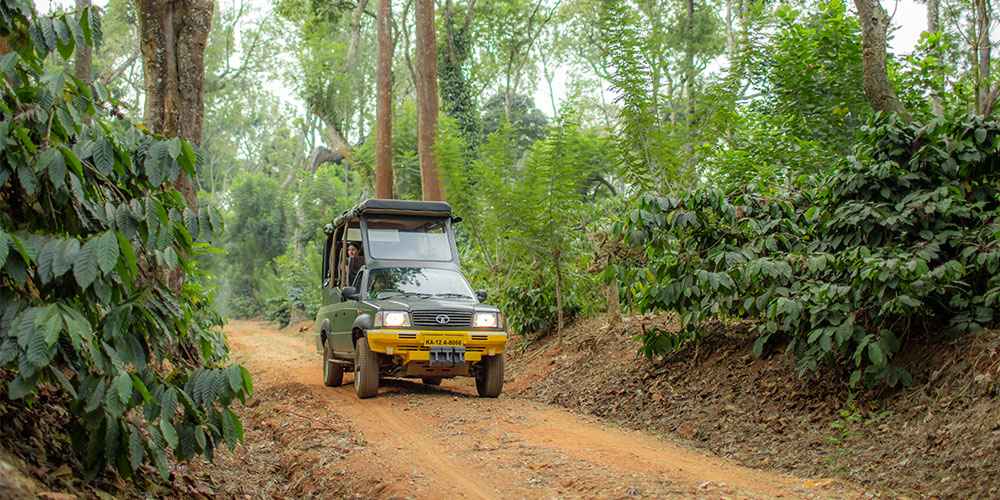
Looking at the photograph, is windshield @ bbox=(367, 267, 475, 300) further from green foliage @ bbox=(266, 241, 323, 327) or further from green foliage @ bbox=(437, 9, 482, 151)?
green foliage @ bbox=(266, 241, 323, 327)

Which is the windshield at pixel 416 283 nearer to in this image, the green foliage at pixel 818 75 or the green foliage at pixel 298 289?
the green foliage at pixel 818 75

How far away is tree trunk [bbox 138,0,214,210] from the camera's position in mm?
7996

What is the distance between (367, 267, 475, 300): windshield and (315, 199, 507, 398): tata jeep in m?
0.01

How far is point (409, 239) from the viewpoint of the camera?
38.1 ft

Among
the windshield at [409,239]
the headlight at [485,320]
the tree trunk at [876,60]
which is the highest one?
the tree trunk at [876,60]

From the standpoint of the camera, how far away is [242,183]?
1703 inches

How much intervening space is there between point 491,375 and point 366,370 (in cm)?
169

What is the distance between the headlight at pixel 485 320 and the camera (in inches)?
384

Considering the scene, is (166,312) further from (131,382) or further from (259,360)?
(259,360)

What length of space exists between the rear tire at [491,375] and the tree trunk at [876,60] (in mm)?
5662

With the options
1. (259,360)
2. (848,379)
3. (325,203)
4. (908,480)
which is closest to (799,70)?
(848,379)

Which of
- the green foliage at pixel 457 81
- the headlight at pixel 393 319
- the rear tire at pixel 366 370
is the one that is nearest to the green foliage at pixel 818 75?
the headlight at pixel 393 319

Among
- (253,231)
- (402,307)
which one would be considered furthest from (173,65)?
(253,231)

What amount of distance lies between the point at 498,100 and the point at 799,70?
26218mm
